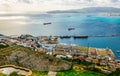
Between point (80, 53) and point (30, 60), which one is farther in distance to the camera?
point (80, 53)

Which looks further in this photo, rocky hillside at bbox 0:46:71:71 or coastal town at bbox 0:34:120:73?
coastal town at bbox 0:34:120:73

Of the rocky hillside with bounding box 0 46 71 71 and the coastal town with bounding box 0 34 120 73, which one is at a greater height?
the rocky hillside with bounding box 0 46 71 71

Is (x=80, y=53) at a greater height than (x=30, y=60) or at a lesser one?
lesser

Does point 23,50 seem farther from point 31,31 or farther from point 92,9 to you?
point 92,9

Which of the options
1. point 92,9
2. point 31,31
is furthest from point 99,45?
point 92,9

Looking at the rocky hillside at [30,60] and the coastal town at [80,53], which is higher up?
the rocky hillside at [30,60]

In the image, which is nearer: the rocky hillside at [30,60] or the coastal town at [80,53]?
A: the rocky hillside at [30,60]

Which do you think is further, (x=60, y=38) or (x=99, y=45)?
(x=60, y=38)

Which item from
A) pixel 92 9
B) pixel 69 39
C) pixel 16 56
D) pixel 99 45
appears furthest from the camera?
pixel 92 9
